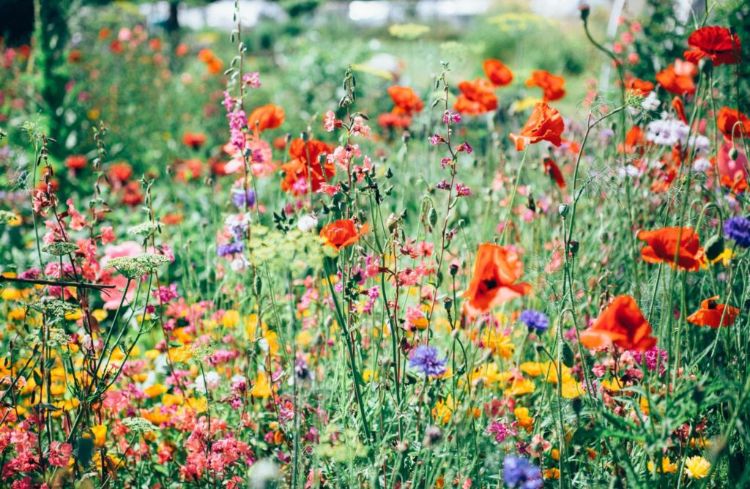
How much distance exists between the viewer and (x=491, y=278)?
52.7 inches

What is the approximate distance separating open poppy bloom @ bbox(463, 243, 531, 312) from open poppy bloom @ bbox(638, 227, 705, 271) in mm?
335

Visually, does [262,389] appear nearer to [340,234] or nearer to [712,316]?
[340,234]

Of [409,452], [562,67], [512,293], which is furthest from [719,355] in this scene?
[562,67]

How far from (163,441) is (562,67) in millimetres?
13715

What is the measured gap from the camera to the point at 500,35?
15.8 meters

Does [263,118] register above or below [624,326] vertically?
above

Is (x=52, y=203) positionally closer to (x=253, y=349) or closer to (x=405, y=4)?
(x=253, y=349)

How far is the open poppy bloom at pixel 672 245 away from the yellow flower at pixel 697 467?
614 millimetres

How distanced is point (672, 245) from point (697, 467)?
27.7 inches

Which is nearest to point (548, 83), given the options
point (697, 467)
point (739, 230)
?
point (739, 230)

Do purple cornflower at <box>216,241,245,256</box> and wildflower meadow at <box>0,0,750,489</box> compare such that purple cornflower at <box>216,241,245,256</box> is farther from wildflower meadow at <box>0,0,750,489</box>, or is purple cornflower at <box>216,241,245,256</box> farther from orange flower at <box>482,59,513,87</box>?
orange flower at <box>482,59,513,87</box>

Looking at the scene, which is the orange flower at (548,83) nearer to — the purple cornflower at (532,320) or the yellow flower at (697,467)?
the purple cornflower at (532,320)

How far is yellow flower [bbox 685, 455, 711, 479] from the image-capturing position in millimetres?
1715

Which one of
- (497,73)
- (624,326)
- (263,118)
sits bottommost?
(624,326)
